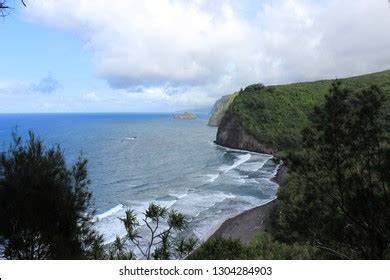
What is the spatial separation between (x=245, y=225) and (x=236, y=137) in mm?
51239

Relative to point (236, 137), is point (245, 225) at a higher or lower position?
lower

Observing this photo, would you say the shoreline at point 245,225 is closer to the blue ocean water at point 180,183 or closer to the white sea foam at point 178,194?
the blue ocean water at point 180,183

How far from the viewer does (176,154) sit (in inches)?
2611

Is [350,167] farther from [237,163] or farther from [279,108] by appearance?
[279,108]

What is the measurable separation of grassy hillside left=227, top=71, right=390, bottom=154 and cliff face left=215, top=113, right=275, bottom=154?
84cm

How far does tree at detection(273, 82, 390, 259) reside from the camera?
314 inches

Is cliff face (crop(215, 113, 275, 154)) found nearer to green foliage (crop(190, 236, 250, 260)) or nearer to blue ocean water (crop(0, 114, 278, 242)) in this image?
blue ocean water (crop(0, 114, 278, 242))

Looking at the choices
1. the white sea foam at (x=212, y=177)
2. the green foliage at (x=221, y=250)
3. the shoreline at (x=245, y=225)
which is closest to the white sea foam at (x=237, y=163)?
the white sea foam at (x=212, y=177)

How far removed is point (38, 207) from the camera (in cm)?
891

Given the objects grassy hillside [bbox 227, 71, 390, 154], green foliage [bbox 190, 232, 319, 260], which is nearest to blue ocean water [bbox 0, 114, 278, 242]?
green foliage [bbox 190, 232, 319, 260]

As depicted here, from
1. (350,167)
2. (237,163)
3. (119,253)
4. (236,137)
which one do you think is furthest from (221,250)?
(236,137)

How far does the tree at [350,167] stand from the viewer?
7973 millimetres

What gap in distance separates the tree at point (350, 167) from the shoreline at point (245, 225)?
59.8ft
